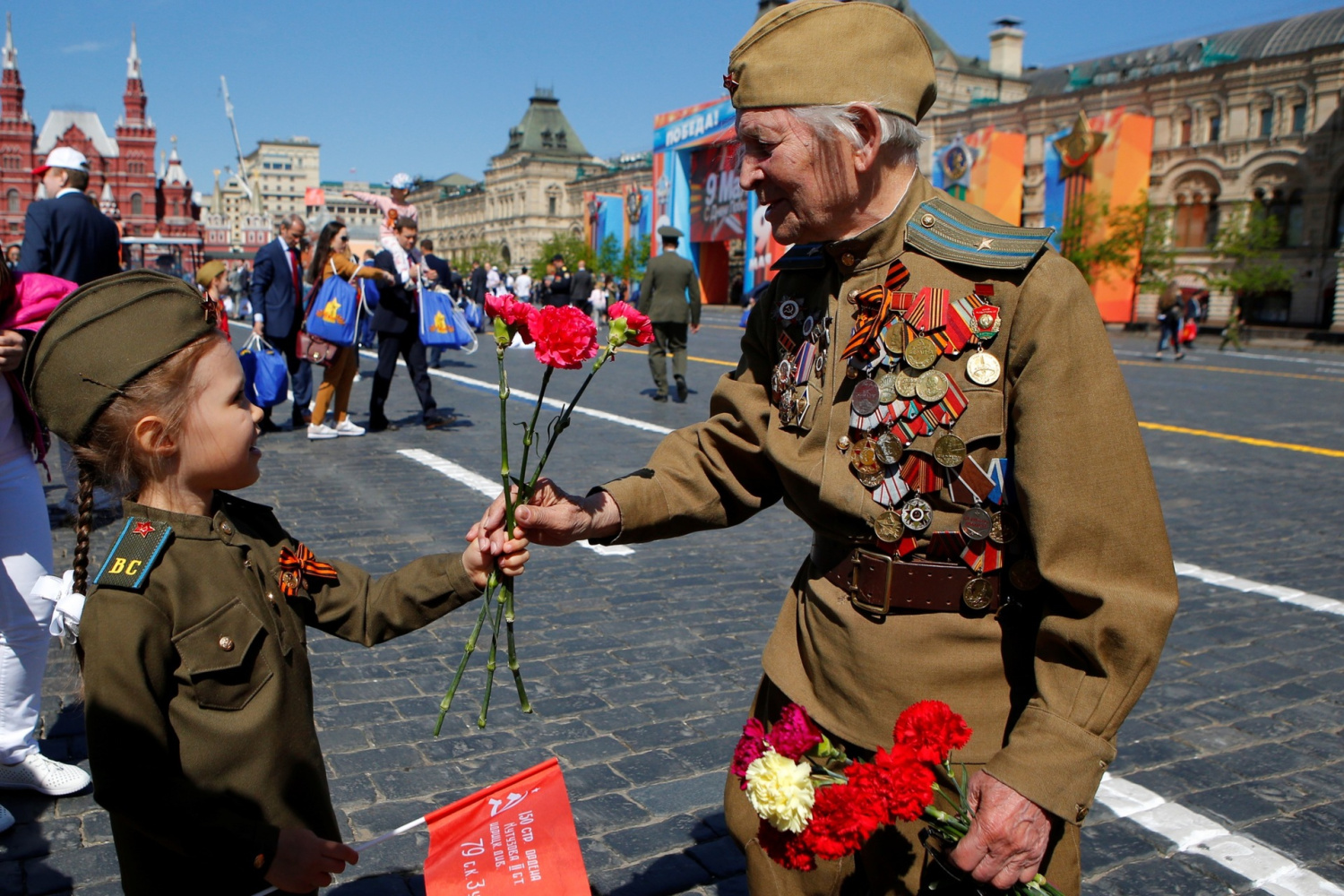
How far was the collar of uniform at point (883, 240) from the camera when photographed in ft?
6.07

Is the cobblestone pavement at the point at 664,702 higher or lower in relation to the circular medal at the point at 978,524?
lower

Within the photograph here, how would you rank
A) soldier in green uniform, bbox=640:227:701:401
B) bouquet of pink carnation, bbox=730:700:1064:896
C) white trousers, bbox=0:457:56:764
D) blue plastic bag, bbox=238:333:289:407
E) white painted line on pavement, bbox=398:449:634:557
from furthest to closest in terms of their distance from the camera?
soldier in green uniform, bbox=640:227:701:401
blue plastic bag, bbox=238:333:289:407
white painted line on pavement, bbox=398:449:634:557
white trousers, bbox=0:457:56:764
bouquet of pink carnation, bbox=730:700:1064:896

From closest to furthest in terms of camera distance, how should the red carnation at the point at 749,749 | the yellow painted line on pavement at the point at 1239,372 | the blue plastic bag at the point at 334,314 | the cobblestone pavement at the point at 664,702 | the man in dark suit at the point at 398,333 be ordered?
the red carnation at the point at 749,749 → the cobblestone pavement at the point at 664,702 → the blue plastic bag at the point at 334,314 → the man in dark suit at the point at 398,333 → the yellow painted line on pavement at the point at 1239,372

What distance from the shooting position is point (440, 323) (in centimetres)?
1009

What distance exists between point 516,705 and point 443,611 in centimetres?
207

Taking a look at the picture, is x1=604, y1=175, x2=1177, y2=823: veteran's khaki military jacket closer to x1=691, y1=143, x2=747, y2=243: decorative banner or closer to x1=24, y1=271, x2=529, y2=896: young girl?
x1=24, y1=271, x2=529, y2=896: young girl

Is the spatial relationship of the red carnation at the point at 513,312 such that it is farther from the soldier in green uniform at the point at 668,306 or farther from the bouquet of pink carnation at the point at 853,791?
the soldier in green uniform at the point at 668,306

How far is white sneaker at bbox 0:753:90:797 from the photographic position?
3.22m

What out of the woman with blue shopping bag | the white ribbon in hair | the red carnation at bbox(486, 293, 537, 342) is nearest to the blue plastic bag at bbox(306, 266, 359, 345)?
the woman with blue shopping bag

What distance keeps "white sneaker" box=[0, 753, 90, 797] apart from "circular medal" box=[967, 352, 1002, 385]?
3.07 metres

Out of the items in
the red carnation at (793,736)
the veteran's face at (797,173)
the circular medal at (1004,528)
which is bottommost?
the red carnation at (793,736)

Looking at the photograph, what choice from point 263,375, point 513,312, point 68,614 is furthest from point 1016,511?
point 263,375

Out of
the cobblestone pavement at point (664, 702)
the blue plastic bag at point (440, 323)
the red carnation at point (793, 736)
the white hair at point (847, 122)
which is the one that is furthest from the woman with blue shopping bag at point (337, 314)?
the red carnation at point (793, 736)

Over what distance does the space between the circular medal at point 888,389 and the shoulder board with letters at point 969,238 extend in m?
0.22
